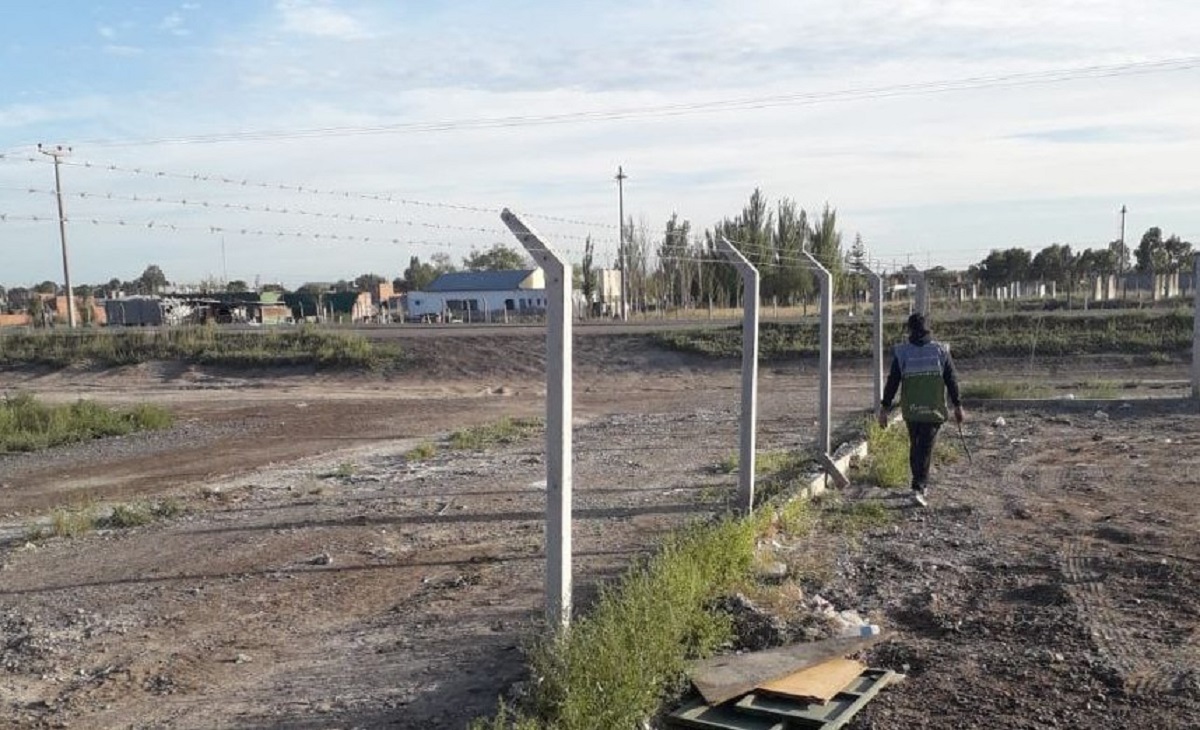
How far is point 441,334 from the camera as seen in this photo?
123ft

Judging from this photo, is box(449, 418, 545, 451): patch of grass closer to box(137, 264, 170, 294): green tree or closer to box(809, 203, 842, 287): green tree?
box(809, 203, 842, 287): green tree

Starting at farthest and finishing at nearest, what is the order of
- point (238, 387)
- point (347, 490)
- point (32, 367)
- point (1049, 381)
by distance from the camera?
point (32, 367), point (238, 387), point (1049, 381), point (347, 490)

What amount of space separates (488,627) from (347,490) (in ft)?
19.5

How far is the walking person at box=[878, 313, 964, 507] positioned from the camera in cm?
991

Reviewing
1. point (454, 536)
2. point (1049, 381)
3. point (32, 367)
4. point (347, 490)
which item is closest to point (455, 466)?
point (347, 490)

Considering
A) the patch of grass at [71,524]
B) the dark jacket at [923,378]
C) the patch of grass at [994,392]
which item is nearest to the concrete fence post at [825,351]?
the dark jacket at [923,378]

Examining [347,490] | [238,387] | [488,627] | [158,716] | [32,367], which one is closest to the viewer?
[158,716]

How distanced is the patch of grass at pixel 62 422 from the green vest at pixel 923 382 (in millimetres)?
13699

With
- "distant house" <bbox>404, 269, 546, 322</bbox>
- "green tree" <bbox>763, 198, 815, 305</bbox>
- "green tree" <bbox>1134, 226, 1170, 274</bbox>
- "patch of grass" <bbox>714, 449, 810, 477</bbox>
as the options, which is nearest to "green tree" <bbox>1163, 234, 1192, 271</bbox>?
"green tree" <bbox>1134, 226, 1170, 274</bbox>

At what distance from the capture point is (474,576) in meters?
7.48

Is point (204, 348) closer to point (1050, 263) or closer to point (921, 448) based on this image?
point (921, 448)

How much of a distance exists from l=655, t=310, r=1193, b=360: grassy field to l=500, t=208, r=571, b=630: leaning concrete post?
79.9 ft

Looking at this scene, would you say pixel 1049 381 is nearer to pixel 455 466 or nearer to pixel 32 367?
pixel 455 466

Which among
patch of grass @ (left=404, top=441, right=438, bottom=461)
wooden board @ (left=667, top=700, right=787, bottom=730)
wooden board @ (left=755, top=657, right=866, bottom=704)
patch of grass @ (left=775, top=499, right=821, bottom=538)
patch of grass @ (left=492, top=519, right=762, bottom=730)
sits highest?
patch of grass @ (left=492, top=519, right=762, bottom=730)
